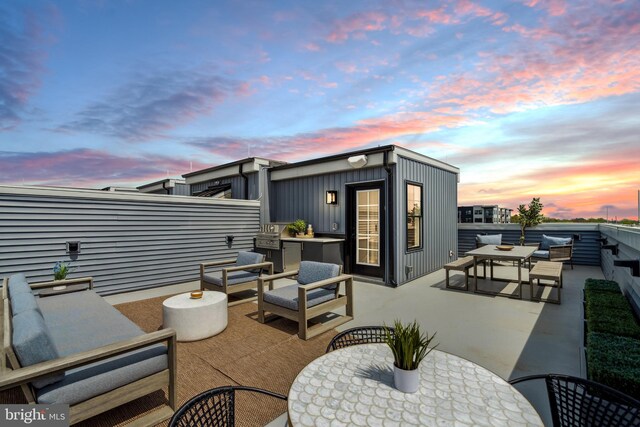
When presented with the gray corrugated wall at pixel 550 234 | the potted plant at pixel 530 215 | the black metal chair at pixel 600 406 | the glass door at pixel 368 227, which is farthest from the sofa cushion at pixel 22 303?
the potted plant at pixel 530 215

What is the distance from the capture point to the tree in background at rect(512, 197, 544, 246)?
8.53m

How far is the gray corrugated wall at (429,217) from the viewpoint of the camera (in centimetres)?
598

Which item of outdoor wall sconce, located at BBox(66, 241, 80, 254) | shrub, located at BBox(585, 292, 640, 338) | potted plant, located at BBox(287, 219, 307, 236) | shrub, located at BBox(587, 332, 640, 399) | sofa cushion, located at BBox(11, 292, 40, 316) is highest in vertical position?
potted plant, located at BBox(287, 219, 307, 236)

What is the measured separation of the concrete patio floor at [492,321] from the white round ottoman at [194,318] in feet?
5.56

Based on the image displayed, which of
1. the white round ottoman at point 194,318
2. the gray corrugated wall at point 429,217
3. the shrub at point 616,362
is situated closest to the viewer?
the shrub at point 616,362

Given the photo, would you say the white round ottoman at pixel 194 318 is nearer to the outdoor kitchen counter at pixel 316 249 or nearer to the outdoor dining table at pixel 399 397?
the outdoor dining table at pixel 399 397

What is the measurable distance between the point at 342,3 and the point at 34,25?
5.72 metres

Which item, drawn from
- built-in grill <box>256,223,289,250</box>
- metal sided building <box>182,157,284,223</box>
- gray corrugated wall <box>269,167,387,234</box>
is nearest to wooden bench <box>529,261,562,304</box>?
gray corrugated wall <box>269,167,387,234</box>

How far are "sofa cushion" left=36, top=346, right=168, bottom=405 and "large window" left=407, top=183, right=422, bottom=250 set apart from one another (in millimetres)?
5347

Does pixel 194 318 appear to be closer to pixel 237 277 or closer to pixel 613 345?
pixel 237 277

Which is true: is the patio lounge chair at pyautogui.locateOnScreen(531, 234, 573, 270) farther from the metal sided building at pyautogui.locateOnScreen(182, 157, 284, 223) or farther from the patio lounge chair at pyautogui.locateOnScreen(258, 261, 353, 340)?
the metal sided building at pyautogui.locateOnScreen(182, 157, 284, 223)

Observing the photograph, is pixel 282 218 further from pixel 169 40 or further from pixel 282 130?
pixel 169 40

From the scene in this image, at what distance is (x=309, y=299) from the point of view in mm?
3711

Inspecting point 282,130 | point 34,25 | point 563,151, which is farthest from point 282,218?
point 563,151
